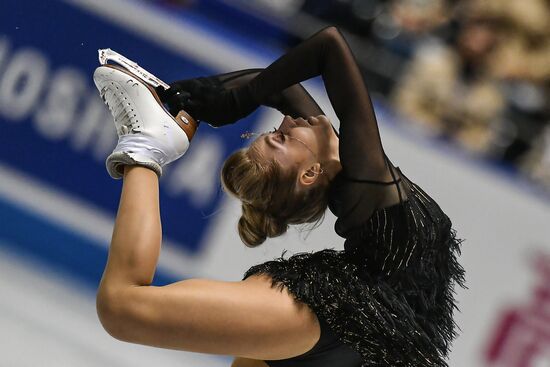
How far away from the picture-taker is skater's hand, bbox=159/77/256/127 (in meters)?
1.78

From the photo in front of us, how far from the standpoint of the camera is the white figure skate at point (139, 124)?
5.28ft

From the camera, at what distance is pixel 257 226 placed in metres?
1.82

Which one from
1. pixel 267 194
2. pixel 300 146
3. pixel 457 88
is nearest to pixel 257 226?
pixel 267 194

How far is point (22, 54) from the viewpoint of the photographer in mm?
3051

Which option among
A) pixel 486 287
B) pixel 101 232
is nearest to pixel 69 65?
pixel 101 232

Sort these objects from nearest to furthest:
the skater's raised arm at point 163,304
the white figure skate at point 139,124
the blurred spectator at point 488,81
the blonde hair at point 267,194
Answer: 1. the skater's raised arm at point 163,304
2. the white figure skate at point 139,124
3. the blonde hair at point 267,194
4. the blurred spectator at point 488,81

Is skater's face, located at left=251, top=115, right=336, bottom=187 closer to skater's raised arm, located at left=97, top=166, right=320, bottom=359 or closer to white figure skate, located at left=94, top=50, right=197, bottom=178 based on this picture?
white figure skate, located at left=94, top=50, right=197, bottom=178

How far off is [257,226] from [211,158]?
4.21 feet

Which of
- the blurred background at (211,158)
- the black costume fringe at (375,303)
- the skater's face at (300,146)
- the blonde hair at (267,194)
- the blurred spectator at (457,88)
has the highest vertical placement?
the blurred spectator at (457,88)

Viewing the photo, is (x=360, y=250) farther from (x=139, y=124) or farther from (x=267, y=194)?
(x=139, y=124)

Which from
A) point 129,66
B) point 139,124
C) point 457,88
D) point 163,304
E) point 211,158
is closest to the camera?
point 163,304

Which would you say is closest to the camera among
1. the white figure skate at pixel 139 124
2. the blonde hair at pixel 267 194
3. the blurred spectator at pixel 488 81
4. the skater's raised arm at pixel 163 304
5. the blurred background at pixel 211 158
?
the skater's raised arm at pixel 163 304

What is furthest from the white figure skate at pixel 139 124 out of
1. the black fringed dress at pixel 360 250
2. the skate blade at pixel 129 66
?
the black fringed dress at pixel 360 250

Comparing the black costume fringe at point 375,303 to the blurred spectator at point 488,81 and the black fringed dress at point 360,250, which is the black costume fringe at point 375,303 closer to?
the black fringed dress at point 360,250
